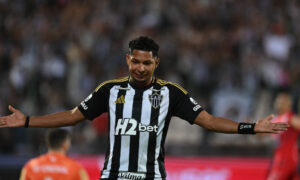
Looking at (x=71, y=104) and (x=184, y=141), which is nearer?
(x=184, y=141)

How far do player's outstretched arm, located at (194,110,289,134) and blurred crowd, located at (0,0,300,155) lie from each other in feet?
20.2

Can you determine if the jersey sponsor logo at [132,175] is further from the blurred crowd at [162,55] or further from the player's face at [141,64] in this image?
the blurred crowd at [162,55]

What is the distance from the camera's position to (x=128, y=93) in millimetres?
4723

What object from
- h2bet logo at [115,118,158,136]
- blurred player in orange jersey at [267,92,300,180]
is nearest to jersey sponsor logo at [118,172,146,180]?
h2bet logo at [115,118,158,136]

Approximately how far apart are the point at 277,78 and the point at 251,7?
2273 mm

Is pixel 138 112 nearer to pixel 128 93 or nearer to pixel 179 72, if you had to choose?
pixel 128 93

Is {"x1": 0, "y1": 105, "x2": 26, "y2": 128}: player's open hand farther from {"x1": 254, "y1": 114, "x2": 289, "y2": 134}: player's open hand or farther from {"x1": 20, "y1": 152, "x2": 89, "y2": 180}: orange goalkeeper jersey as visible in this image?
{"x1": 254, "y1": 114, "x2": 289, "y2": 134}: player's open hand

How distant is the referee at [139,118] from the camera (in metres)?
4.55

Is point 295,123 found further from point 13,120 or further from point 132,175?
point 13,120

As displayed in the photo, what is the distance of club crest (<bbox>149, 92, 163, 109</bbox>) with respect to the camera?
184 inches

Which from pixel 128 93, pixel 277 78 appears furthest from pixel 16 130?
pixel 128 93

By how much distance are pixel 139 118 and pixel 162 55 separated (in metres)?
7.95

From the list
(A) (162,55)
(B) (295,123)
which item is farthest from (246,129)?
(A) (162,55)

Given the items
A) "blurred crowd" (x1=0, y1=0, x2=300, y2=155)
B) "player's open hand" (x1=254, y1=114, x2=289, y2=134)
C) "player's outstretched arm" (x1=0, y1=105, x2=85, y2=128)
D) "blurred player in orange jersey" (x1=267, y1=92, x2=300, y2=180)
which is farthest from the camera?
"blurred crowd" (x1=0, y1=0, x2=300, y2=155)
